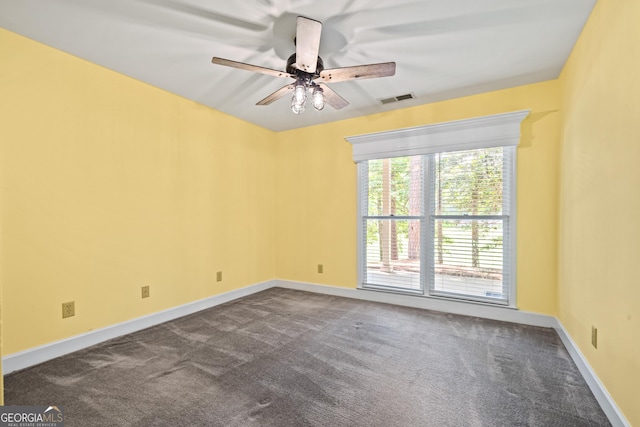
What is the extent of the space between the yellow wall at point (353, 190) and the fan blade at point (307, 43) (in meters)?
2.03

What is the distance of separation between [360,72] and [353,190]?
2.14 meters

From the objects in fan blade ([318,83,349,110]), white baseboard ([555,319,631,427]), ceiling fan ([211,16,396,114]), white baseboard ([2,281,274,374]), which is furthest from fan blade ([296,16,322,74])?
white baseboard ([2,281,274,374])

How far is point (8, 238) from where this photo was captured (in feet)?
6.98

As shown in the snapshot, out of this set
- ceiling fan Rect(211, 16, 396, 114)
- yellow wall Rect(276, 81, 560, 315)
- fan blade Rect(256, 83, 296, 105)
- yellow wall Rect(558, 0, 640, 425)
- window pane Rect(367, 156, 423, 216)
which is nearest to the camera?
yellow wall Rect(558, 0, 640, 425)

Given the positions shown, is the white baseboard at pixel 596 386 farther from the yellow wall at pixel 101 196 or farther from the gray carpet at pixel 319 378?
the yellow wall at pixel 101 196

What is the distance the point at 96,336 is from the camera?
101 inches

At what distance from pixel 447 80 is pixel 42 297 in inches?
162

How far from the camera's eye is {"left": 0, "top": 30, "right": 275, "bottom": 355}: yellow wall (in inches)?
85.7

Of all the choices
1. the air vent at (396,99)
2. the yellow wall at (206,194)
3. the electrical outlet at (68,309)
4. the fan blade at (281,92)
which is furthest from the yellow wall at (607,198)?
the electrical outlet at (68,309)

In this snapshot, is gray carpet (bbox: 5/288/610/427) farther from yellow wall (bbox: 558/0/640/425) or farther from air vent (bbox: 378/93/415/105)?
air vent (bbox: 378/93/415/105)

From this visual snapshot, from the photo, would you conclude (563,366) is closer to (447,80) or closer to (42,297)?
(447,80)

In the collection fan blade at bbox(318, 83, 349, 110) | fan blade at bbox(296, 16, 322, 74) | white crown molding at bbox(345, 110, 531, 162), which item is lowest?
white crown molding at bbox(345, 110, 531, 162)

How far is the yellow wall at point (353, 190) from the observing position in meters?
2.94

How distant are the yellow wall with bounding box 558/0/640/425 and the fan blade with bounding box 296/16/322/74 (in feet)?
5.36
